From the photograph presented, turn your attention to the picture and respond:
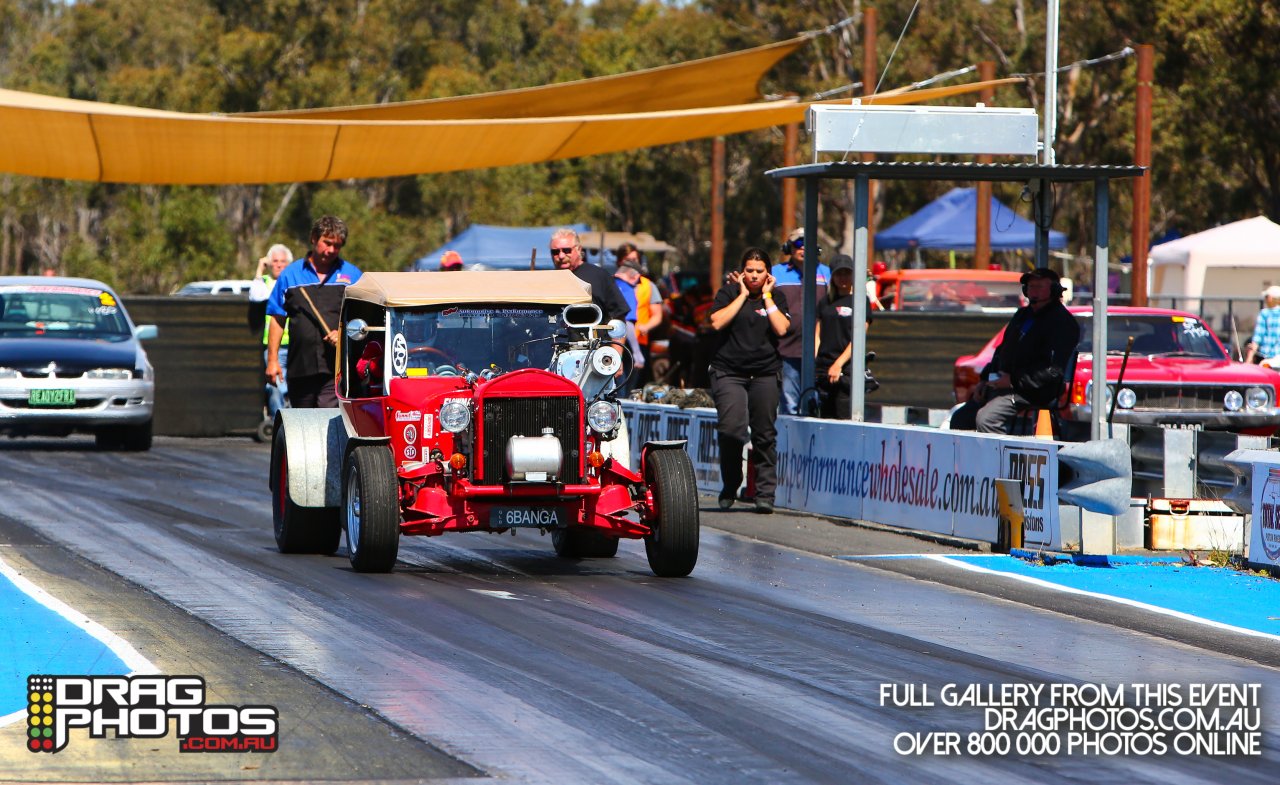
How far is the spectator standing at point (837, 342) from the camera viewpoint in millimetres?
15859

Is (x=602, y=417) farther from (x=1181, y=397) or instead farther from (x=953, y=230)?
(x=953, y=230)

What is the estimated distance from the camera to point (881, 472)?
14.2m

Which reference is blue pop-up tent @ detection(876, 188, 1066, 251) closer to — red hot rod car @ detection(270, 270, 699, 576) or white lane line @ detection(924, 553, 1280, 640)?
white lane line @ detection(924, 553, 1280, 640)

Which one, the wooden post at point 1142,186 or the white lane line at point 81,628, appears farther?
the wooden post at point 1142,186

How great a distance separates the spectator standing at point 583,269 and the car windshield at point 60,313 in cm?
926

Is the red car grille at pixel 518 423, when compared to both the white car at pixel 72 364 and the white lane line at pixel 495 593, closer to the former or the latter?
the white lane line at pixel 495 593

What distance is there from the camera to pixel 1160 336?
64.2ft

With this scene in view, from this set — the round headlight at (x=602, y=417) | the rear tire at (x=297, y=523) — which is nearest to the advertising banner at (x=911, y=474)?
the round headlight at (x=602, y=417)

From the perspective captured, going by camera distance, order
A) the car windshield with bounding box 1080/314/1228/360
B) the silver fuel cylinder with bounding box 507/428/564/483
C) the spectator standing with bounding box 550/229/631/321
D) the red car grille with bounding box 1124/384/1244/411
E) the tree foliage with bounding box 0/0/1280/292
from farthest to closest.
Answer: the tree foliage with bounding box 0/0/1280/292 → the car windshield with bounding box 1080/314/1228/360 → the red car grille with bounding box 1124/384/1244/411 → the spectator standing with bounding box 550/229/631/321 → the silver fuel cylinder with bounding box 507/428/564/483

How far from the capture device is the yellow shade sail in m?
17.3

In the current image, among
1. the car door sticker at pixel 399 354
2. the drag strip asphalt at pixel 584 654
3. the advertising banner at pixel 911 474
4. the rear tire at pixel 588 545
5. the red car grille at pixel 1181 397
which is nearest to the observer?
the drag strip asphalt at pixel 584 654

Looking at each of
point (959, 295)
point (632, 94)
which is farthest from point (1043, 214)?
point (959, 295)

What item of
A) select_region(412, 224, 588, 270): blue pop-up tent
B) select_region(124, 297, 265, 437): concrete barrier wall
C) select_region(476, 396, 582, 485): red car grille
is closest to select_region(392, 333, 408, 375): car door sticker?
select_region(476, 396, 582, 485): red car grille

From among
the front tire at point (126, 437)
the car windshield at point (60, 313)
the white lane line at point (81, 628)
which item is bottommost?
the white lane line at point (81, 628)
